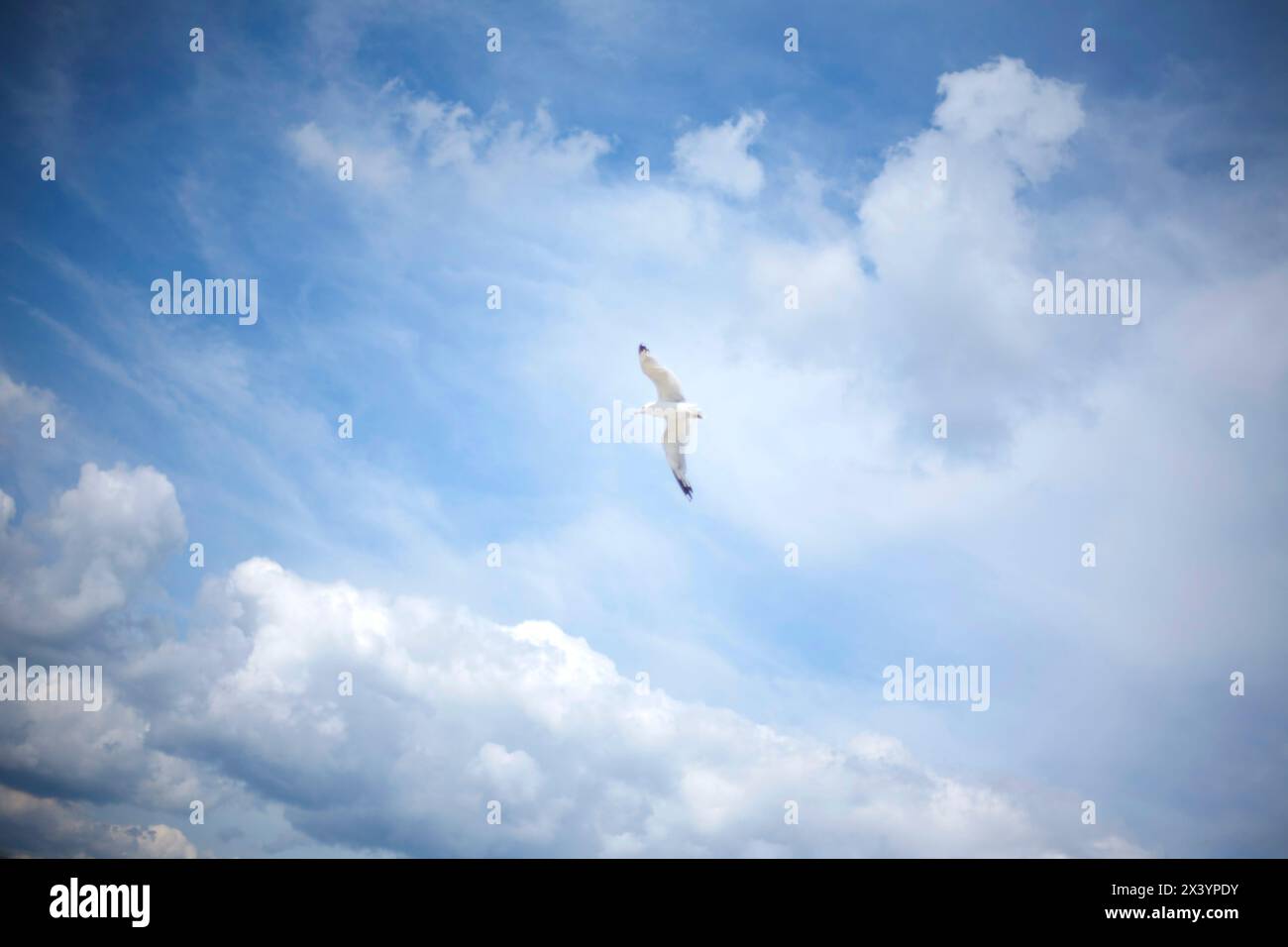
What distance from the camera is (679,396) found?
4069cm

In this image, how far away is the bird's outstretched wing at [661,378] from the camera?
39094 millimetres

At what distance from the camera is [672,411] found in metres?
40.8

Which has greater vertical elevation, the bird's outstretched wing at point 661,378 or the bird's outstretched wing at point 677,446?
the bird's outstretched wing at point 661,378

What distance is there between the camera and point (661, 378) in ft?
131

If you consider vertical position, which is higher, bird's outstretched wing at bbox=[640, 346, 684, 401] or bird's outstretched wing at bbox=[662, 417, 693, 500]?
bird's outstretched wing at bbox=[640, 346, 684, 401]

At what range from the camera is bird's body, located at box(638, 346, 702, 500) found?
129ft

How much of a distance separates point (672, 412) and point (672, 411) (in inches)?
2.2

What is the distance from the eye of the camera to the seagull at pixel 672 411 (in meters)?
39.4

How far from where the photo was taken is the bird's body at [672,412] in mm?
39438

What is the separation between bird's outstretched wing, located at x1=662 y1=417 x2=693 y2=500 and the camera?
41.2 metres
